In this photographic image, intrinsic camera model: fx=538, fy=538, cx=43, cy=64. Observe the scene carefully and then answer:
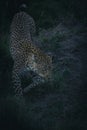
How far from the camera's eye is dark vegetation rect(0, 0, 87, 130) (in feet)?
27.9

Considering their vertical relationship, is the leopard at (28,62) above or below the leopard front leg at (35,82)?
above

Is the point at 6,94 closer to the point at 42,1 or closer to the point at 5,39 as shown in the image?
the point at 5,39

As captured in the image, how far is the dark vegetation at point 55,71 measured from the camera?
8492mm

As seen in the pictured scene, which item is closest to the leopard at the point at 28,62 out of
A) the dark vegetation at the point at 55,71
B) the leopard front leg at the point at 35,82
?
the leopard front leg at the point at 35,82

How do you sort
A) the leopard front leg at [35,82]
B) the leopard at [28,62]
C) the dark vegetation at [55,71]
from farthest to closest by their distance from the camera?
the leopard front leg at [35,82], the leopard at [28,62], the dark vegetation at [55,71]

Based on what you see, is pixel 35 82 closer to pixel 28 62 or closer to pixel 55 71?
pixel 28 62

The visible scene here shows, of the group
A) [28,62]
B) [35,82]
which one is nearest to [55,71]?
[35,82]

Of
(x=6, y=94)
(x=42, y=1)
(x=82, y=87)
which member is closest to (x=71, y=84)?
(x=82, y=87)

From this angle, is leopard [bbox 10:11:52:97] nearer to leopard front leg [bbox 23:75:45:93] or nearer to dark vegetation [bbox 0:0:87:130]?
leopard front leg [bbox 23:75:45:93]

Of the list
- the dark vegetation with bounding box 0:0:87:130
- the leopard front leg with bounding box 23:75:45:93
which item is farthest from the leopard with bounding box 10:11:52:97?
the dark vegetation with bounding box 0:0:87:130

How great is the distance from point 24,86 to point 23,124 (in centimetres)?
240

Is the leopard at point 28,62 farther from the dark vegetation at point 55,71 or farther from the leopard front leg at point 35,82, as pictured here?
the dark vegetation at point 55,71

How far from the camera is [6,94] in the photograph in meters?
9.37

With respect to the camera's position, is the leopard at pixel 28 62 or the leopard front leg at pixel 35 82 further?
the leopard front leg at pixel 35 82
